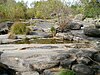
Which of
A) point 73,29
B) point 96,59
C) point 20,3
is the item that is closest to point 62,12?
point 73,29

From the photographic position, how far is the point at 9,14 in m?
21.8

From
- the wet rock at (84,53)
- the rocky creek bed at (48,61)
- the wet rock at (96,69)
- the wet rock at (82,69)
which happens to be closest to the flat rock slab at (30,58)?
the rocky creek bed at (48,61)

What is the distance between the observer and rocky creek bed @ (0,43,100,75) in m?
6.43

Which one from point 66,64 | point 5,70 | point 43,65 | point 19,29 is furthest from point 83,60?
point 19,29

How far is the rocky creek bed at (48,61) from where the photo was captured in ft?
21.1

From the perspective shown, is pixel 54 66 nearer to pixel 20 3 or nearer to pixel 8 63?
pixel 8 63

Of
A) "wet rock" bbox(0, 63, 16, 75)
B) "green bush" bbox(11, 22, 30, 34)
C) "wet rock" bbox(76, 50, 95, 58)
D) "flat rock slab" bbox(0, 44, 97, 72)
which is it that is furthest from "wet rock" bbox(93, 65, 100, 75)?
"green bush" bbox(11, 22, 30, 34)

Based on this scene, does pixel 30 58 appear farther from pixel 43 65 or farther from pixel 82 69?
pixel 82 69

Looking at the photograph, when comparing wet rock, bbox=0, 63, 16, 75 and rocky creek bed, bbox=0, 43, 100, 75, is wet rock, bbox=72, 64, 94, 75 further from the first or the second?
wet rock, bbox=0, 63, 16, 75

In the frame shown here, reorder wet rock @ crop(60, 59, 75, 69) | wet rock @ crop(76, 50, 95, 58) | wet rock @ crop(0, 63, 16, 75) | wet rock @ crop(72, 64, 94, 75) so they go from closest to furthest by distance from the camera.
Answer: wet rock @ crop(72, 64, 94, 75) → wet rock @ crop(60, 59, 75, 69) → wet rock @ crop(76, 50, 95, 58) → wet rock @ crop(0, 63, 16, 75)

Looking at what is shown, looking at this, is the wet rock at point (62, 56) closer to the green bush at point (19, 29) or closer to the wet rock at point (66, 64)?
the wet rock at point (66, 64)

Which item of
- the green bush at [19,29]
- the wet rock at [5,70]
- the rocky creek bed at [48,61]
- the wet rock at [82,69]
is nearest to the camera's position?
the wet rock at [82,69]

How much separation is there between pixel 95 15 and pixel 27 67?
1747 cm

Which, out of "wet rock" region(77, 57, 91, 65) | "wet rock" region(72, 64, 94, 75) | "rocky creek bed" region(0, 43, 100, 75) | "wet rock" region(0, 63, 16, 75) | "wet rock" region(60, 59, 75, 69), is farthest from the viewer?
"wet rock" region(0, 63, 16, 75)
